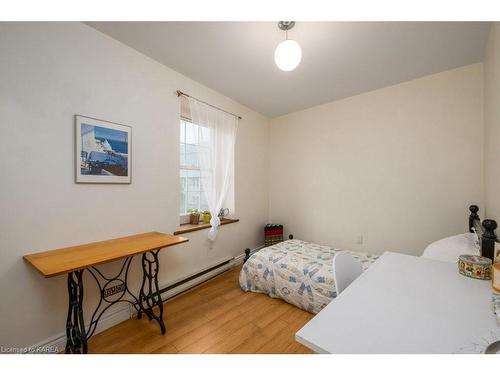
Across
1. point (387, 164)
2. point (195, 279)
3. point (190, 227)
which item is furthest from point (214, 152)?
point (387, 164)

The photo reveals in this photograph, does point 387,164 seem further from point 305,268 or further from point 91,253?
point 91,253

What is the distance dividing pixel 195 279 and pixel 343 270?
1861mm

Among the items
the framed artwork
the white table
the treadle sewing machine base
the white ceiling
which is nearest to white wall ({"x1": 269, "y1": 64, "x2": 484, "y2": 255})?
the white ceiling

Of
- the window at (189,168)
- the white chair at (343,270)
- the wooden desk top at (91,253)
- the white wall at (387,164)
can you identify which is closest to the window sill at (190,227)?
the window at (189,168)

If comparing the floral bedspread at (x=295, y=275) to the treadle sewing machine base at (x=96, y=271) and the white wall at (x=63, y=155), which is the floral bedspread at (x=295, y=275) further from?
the treadle sewing machine base at (x=96, y=271)

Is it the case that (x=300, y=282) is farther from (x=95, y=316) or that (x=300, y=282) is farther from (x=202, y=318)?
(x=95, y=316)

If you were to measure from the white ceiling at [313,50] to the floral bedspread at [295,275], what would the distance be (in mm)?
2054

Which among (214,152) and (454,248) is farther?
(214,152)

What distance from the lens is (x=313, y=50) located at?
191 cm

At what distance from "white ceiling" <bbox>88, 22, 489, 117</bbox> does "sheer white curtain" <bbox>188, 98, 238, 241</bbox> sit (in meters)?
0.37

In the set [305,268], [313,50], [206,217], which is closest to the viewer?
[313,50]

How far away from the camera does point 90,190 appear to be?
1661 mm
